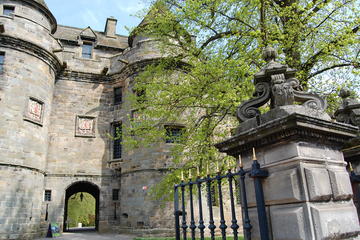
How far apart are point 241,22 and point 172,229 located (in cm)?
1084

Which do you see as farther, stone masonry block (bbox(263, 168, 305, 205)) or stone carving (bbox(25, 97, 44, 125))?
stone carving (bbox(25, 97, 44, 125))

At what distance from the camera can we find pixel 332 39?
8.45 metres

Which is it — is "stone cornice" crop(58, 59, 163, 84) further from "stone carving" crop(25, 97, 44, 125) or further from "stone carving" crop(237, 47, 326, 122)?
"stone carving" crop(237, 47, 326, 122)

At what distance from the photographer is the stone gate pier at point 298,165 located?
2.88m

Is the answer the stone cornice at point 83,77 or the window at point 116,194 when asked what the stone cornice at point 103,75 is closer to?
the stone cornice at point 83,77

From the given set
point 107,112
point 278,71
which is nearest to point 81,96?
point 107,112

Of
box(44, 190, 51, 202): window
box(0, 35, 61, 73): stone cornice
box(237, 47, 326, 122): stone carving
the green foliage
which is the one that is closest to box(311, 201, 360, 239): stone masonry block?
box(237, 47, 326, 122): stone carving

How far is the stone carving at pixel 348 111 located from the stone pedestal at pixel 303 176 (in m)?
1.15

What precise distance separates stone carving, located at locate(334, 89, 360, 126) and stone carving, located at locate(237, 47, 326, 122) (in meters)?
1.33

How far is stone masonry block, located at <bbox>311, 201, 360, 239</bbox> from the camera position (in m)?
2.81

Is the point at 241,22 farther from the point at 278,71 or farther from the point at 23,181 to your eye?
the point at 23,181

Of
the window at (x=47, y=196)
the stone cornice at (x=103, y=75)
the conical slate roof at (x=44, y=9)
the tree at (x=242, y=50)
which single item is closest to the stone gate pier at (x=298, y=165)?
the tree at (x=242, y=50)

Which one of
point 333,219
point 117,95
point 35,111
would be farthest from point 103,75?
point 333,219

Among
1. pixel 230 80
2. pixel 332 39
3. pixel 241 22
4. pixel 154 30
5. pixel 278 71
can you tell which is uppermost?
pixel 154 30
